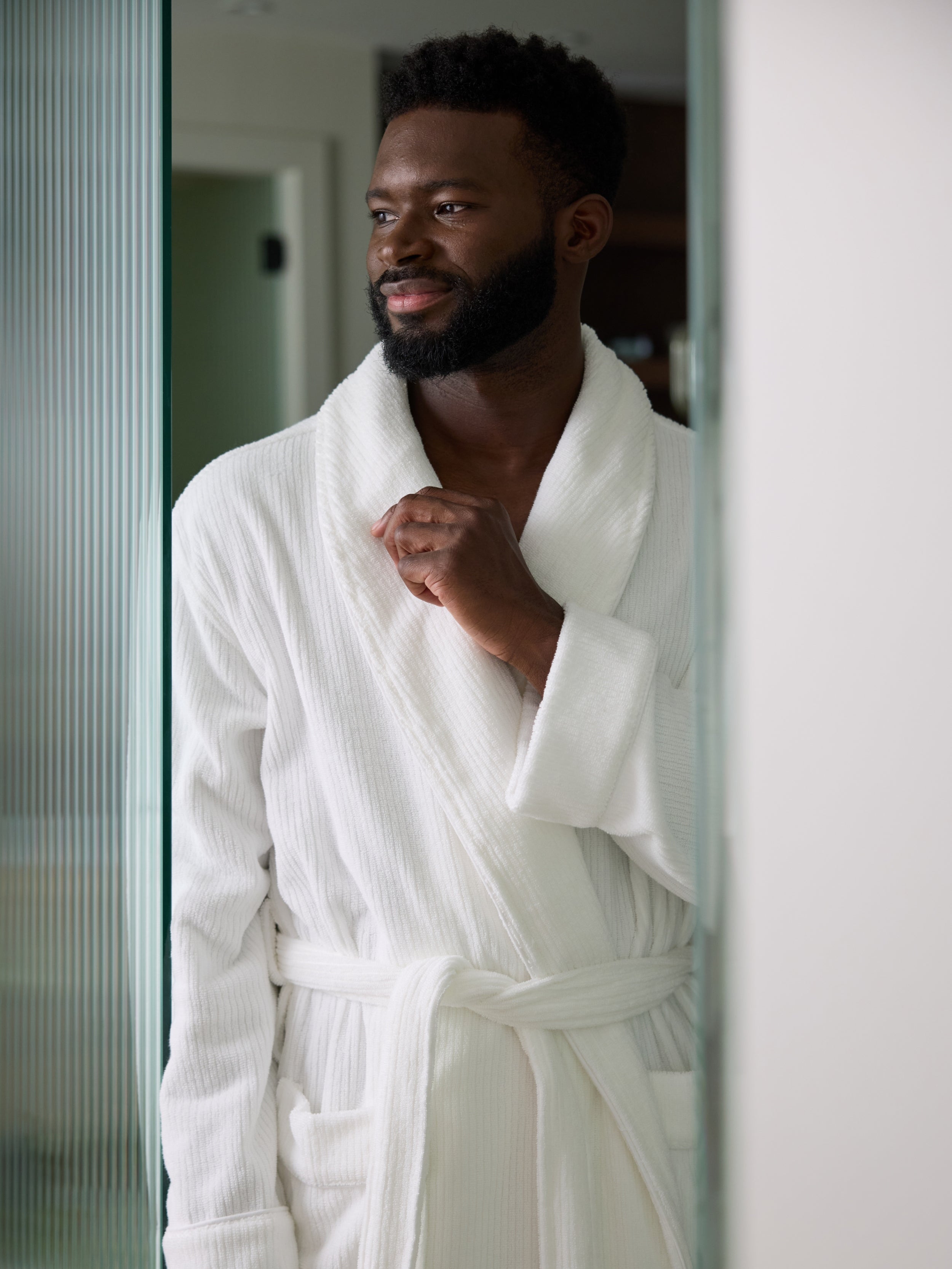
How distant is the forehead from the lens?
0.74 metres

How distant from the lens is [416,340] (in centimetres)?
75

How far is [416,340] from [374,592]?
159 mm

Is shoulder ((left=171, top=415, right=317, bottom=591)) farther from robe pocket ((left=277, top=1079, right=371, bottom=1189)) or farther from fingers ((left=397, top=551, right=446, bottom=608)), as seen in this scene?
robe pocket ((left=277, top=1079, right=371, bottom=1189))

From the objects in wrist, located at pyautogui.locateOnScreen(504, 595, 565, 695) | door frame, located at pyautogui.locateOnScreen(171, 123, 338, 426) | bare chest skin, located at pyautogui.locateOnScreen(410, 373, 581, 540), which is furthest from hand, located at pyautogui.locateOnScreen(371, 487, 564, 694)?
A: door frame, located at pyautogui.locateOnScreen(171, 123, 338, 426)

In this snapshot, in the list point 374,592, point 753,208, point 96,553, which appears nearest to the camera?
point 753,208

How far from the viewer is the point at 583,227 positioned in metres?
0.81

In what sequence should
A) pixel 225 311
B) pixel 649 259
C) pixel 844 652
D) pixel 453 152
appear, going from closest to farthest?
pixel 844 652 < pixel 453 152 < pixel 225 311 < pixel 649 259

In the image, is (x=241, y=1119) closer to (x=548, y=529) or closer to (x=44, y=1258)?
(x=44, y=1258)

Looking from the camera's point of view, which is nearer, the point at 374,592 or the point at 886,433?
the point at 886,433

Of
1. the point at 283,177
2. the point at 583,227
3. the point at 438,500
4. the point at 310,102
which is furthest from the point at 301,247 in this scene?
the point at 438,500

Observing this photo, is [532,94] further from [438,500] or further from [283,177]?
[283,177]

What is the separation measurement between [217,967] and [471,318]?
0.43 meters

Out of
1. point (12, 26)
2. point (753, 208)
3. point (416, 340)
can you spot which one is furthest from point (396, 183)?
point (753, 208)

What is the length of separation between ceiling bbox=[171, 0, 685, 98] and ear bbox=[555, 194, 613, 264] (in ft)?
4.79
